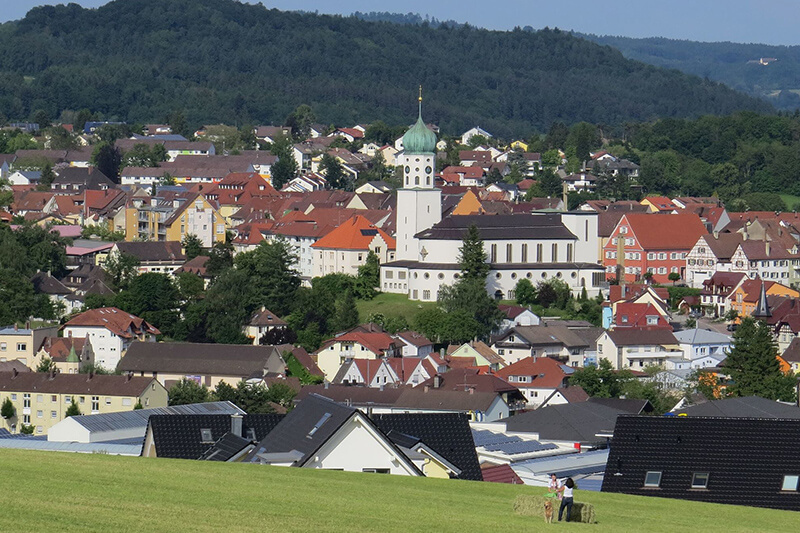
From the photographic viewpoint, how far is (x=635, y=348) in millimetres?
64250

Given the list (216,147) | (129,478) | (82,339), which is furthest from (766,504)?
(216,147)

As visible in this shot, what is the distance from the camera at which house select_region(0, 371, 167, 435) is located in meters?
54.4

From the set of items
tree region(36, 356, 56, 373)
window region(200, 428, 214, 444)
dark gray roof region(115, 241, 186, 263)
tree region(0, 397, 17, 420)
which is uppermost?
window region(200, 428, 214, 444)

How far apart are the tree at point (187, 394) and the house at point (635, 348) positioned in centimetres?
1620

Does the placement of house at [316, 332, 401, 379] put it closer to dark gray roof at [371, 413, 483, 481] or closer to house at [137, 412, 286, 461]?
house at [137, 412, 286, 461]

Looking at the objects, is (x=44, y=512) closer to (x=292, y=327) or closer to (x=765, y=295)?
(x=292, y=327)

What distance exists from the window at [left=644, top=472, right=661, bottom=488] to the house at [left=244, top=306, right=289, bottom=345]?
4675 cm

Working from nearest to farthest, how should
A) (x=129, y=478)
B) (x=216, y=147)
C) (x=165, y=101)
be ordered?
1. (x=129, y=478)
2. (x=216, y=147)
3. (x=165, y=101)

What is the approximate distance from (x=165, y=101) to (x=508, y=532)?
594 feet

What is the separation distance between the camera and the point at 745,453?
20406 mm

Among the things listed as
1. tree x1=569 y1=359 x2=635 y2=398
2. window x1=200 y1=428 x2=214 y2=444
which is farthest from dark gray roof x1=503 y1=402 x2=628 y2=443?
tree x1=569 y1=359 x2=635 y2=398

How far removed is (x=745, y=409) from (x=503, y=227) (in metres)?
36.0

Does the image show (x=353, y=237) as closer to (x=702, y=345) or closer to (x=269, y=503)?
(x=702, y=345)

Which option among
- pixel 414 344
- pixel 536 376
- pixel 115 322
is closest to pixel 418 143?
pixel 414 344
